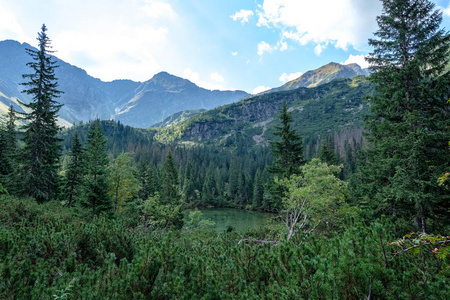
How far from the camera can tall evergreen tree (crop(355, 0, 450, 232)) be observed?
10.0m

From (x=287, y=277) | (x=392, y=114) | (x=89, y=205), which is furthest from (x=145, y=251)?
(x=392, y=114)

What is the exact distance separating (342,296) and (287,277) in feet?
2.78

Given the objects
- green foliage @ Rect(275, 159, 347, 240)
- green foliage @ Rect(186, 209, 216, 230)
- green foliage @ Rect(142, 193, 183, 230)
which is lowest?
green foliage @ Rect(186, 209, 216, 230)

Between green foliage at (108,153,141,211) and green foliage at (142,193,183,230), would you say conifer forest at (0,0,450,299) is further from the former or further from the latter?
green foliage at (142,193,183,230)

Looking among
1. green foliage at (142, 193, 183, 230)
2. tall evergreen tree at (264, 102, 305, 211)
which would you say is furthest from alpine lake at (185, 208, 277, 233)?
tall evergreen tree at (264, 102, 305, 211)

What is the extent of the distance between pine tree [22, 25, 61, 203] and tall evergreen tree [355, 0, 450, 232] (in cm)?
2619

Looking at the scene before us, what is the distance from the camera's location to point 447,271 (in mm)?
3264

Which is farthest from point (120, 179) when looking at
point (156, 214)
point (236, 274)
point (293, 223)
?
point (236, 274)

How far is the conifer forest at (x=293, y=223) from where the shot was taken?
10.6 ft

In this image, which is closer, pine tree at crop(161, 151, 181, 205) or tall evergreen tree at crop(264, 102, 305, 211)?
tall evergreen tree at crop(264, 102, 305, 211)

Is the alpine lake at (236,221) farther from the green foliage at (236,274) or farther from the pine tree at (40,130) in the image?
the green foliage at (236,274)

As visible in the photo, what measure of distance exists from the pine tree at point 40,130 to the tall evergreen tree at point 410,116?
2619 centimetres

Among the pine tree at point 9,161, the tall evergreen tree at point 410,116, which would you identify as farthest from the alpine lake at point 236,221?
the pine tree at point 9,161

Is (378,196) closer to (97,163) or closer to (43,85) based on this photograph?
(97,163)
